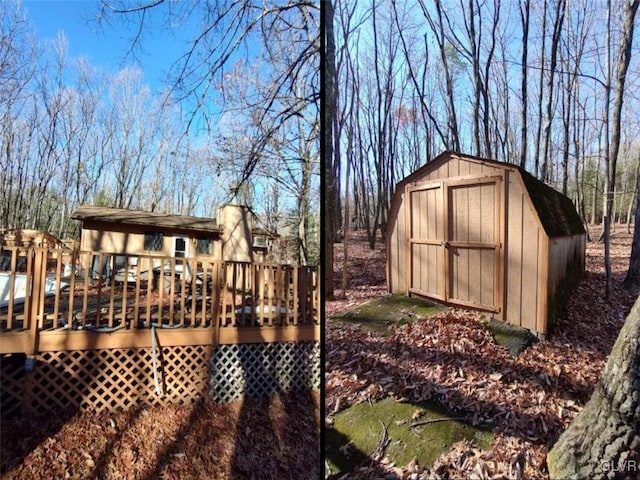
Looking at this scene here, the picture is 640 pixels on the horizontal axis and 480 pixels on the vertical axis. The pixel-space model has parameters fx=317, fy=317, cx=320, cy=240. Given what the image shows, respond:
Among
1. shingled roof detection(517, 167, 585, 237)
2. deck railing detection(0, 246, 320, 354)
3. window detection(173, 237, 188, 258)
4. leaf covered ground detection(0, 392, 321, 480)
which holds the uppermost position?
shingled roof detection(517, 167, 585, 237)

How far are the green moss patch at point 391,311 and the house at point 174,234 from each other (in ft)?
2.37

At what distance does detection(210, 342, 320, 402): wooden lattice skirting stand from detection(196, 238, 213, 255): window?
77 cm

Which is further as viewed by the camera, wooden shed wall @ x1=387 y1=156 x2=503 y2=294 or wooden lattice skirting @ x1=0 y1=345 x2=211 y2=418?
wooden lattice skirting @ x1=0 y1=345 x2=211 y2=418

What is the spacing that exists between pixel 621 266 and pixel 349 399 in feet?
2.01

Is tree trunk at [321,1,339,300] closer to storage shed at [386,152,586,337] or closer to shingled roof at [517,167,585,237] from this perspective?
storage shed at [386,152,586,337]

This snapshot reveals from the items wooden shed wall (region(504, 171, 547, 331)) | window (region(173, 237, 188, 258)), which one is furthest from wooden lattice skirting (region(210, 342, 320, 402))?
wooden shed wall (region(504, 171, 547, 331))

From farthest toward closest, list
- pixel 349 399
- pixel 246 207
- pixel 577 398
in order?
pixel 246 207 → pixel 349 399 → pixel 577 398

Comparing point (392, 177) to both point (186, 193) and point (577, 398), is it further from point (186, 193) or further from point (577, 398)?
point (186, 193)

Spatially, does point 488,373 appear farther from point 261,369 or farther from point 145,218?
point 261,369

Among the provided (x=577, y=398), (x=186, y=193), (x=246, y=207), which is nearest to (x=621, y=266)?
(x=577, y=398)

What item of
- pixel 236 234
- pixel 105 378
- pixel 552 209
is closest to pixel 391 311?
pixel 552 209

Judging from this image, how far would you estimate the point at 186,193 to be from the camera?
145 centimetres

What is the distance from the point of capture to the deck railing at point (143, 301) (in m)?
1.50

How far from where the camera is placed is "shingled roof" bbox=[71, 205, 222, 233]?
1.38 meters
